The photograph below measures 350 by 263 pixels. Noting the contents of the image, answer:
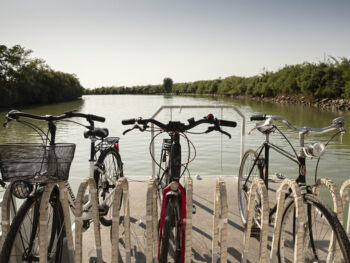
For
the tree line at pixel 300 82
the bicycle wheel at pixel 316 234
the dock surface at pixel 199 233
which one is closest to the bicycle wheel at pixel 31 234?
the dock surface at pixel 199 233

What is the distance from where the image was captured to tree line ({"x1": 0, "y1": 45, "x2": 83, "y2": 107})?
129ft

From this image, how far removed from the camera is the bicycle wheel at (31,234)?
166cm

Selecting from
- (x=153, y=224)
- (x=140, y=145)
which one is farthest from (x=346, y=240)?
(x=140, y=145)

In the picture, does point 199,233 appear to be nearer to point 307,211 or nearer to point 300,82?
point 307,211

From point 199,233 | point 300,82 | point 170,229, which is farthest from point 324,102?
point 170,229

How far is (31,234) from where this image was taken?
6.32 ft

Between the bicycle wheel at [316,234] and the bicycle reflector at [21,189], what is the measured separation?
6.00ft

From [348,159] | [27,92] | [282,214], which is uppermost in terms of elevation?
[27,92]

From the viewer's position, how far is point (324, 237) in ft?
8.93

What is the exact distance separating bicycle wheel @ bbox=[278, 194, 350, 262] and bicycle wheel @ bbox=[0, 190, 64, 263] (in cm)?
171

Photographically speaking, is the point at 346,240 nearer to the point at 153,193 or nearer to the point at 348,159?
the point at 153,193

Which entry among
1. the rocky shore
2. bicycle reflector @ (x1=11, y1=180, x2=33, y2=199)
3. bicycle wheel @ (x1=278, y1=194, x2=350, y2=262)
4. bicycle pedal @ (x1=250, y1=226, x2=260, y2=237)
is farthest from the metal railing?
the rocky shore

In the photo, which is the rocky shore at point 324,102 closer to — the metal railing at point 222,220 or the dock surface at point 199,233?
the dock surface at point 199,233

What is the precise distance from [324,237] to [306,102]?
42.2 m
